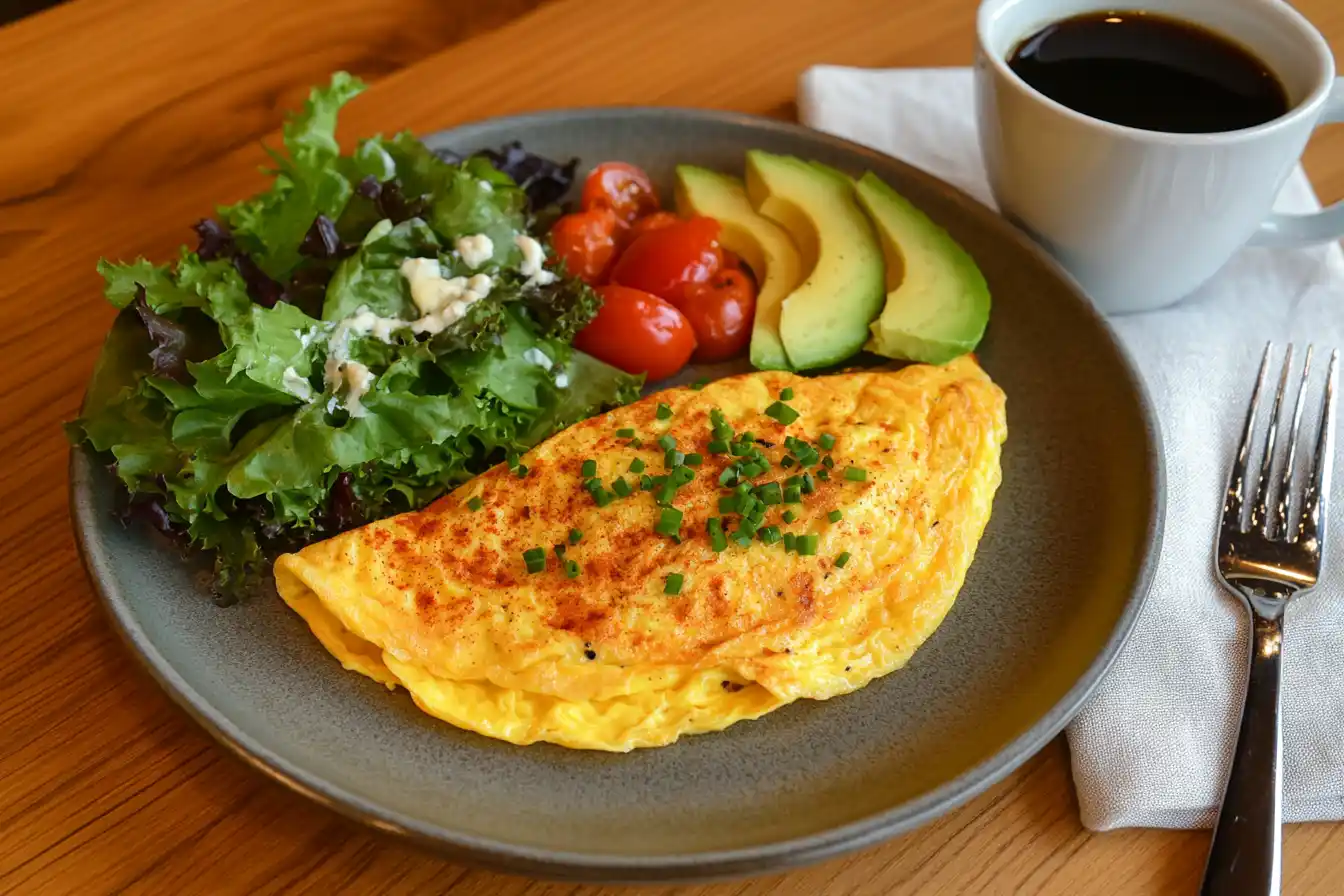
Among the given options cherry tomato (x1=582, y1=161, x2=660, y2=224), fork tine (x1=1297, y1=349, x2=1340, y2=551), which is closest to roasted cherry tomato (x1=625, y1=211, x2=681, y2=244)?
cherry tomato (x1=582, y1=161, x2=660, y2=224)

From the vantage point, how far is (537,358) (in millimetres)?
2492

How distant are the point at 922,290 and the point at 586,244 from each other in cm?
82

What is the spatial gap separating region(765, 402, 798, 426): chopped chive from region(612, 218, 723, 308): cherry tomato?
1.40ft

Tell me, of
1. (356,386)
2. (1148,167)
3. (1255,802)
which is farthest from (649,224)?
(1255,802)

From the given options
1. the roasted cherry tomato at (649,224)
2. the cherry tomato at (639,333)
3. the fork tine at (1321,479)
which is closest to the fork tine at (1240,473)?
the fork tine at (1321,479)

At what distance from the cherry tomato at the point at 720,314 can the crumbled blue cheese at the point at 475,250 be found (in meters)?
0.47

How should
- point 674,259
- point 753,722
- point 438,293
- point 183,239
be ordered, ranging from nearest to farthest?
point 753,722, point 438,293, point 674,259, point 183,239

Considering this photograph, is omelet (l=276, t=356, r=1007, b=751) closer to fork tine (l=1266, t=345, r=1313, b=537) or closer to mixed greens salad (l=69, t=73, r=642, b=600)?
mixed greens salad (l=69, t=73, r=642, b=600)

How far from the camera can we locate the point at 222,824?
72.9 inches

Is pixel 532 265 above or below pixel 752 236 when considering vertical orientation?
above

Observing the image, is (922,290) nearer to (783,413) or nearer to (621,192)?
(783,413)

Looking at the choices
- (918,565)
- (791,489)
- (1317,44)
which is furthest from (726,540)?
(1317,44)

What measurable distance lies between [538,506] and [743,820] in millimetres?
765

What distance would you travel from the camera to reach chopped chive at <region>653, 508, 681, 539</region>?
214cm
